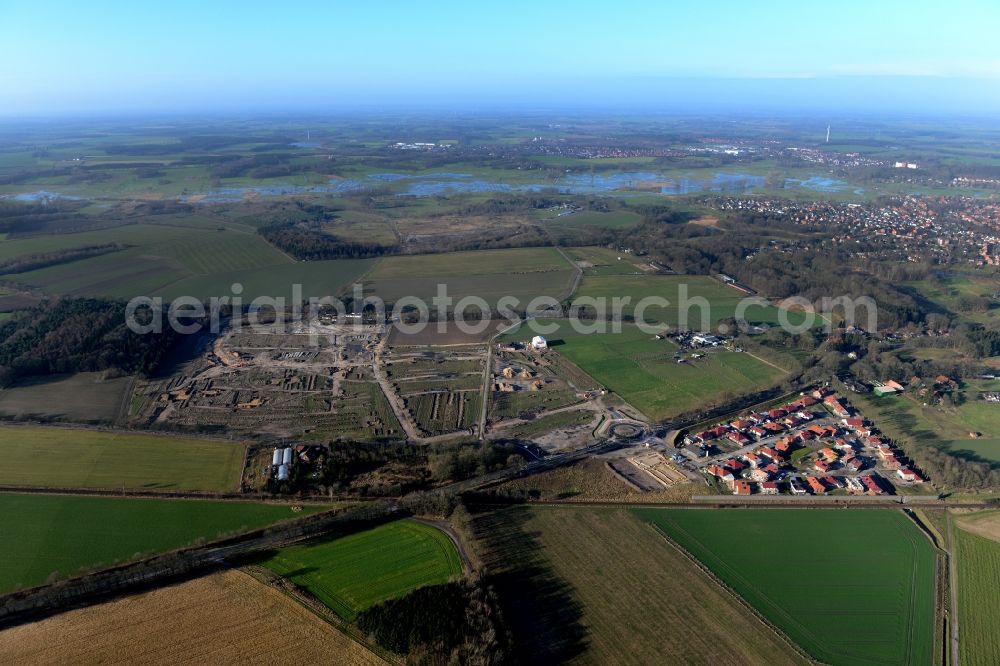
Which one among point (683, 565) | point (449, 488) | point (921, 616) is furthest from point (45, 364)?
point (921, 616)

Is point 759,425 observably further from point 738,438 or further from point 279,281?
point 279,281

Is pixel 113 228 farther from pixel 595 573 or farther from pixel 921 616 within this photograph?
pixel 921 616

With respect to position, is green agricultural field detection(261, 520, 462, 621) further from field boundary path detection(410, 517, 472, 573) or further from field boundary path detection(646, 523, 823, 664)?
field boundary path detection(646, 523, 823, 664)

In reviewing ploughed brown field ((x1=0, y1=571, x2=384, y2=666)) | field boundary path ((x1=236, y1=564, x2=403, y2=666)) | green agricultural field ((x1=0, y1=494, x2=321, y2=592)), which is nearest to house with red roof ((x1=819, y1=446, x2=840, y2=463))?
field boundary path ((x1=236, y1=564, x2=403, y2=666))

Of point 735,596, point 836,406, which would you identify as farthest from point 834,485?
point 735,596

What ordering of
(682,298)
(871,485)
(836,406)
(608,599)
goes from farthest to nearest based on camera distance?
(682,298), (836,406), (871,485), (608,599)

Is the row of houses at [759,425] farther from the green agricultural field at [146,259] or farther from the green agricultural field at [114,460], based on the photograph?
the green agricultural field at [146,259]

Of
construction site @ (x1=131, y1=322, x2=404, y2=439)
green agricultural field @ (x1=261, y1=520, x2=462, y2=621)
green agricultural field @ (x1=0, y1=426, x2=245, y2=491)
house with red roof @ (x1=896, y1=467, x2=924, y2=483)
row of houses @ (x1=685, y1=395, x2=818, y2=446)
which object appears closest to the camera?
green agricultural field @ (x1=261, y1=520, x2=462, y2=621)
